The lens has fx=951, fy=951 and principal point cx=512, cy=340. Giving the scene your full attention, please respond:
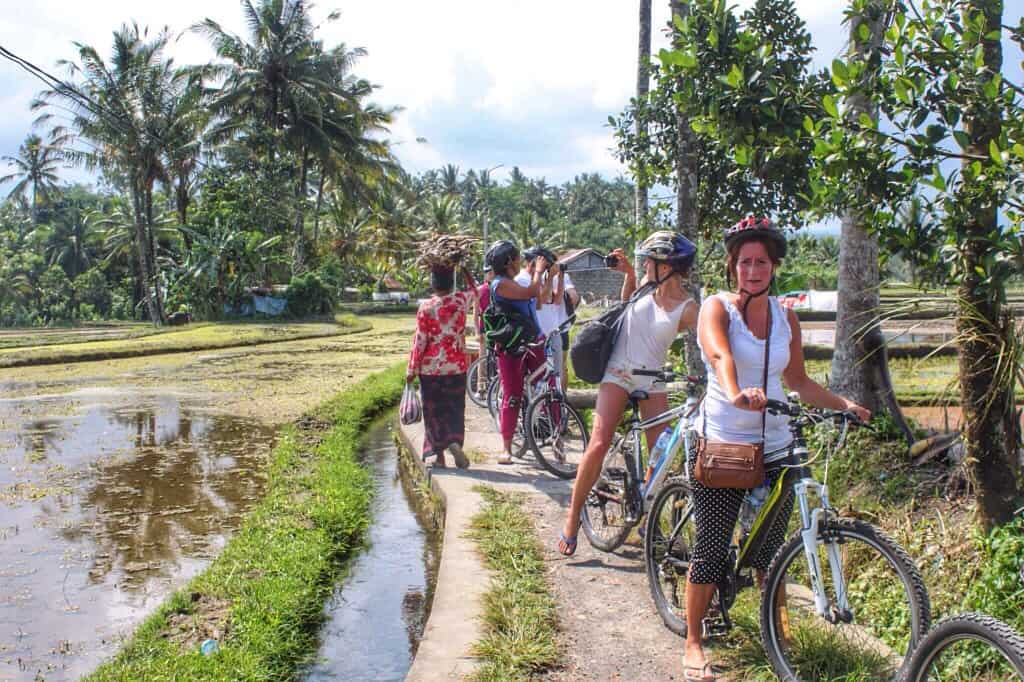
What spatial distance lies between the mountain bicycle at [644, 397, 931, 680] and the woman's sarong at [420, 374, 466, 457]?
3128 millimetres

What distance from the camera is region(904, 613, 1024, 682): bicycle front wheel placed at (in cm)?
230

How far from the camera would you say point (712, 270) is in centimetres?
1012

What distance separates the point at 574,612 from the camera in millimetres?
4242

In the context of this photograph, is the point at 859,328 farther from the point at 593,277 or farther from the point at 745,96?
the point at 593,277

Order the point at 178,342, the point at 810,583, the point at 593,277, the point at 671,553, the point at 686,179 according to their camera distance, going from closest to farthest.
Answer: the point at 810,583 < the point at 671,553 < the point at 686,179 < the point at 178,342 < the point at 593,277

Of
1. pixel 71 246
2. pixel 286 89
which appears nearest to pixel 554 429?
pixel 286 89

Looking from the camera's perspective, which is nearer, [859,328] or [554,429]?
[859,328]

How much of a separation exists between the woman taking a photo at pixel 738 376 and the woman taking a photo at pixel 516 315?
3.39 metres

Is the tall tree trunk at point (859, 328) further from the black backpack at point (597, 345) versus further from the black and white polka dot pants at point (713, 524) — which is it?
the black and white polka dot pants at point (713, 524)

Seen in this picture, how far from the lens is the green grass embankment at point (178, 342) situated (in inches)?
739

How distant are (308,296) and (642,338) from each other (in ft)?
101

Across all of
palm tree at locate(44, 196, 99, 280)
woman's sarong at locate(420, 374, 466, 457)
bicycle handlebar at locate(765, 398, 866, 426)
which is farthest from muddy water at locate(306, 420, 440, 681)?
palm tree at locate(44, 196, 99, 280)

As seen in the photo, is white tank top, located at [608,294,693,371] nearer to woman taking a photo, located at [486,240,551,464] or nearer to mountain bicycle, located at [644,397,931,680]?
mountain bicycle, located at [644,397,931,680]

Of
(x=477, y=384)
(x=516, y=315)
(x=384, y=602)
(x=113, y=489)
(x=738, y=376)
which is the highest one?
(x=516, y=315)
